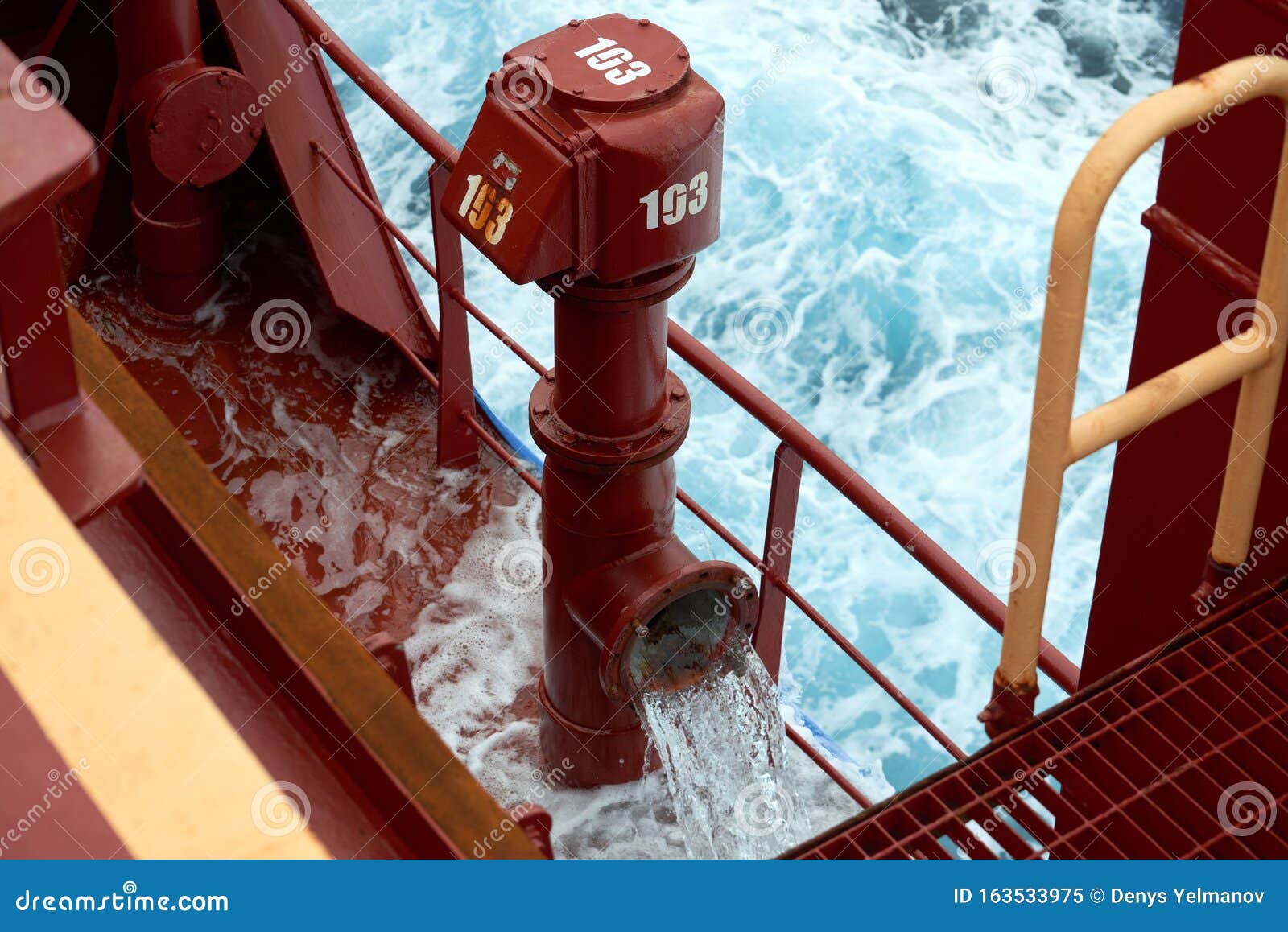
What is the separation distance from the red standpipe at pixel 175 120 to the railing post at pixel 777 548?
2.08 meters

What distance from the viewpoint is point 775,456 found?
324 cm

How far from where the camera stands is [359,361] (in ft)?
15.8

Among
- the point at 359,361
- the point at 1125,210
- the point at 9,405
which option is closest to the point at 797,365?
the point at 1125,210

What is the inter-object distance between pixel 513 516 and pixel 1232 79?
9.76 feet

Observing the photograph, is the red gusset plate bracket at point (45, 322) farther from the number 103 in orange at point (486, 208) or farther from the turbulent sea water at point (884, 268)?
the turbulent sea water at point (884, 268)

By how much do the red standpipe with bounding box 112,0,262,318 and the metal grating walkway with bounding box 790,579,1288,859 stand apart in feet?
10.1

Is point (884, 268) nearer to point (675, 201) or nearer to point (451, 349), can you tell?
point (451, 349)

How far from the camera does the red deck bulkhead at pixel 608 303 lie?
9.22 feet

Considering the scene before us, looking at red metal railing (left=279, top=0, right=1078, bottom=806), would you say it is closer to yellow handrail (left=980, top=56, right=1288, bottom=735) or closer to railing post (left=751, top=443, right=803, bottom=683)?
railing post (left=751, top=443, right=803, bottom=683)

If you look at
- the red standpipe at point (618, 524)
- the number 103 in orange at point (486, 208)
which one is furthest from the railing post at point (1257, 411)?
the number 103 in orange at point (486, 208)

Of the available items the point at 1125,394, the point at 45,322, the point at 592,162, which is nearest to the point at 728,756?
the point at 592,162

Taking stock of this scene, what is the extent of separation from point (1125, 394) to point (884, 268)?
8.27 metres

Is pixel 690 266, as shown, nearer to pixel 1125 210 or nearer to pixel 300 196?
pixel 300 196

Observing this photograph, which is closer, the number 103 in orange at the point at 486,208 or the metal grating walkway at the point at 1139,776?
the metal grating walkway at the point at 1139,776
